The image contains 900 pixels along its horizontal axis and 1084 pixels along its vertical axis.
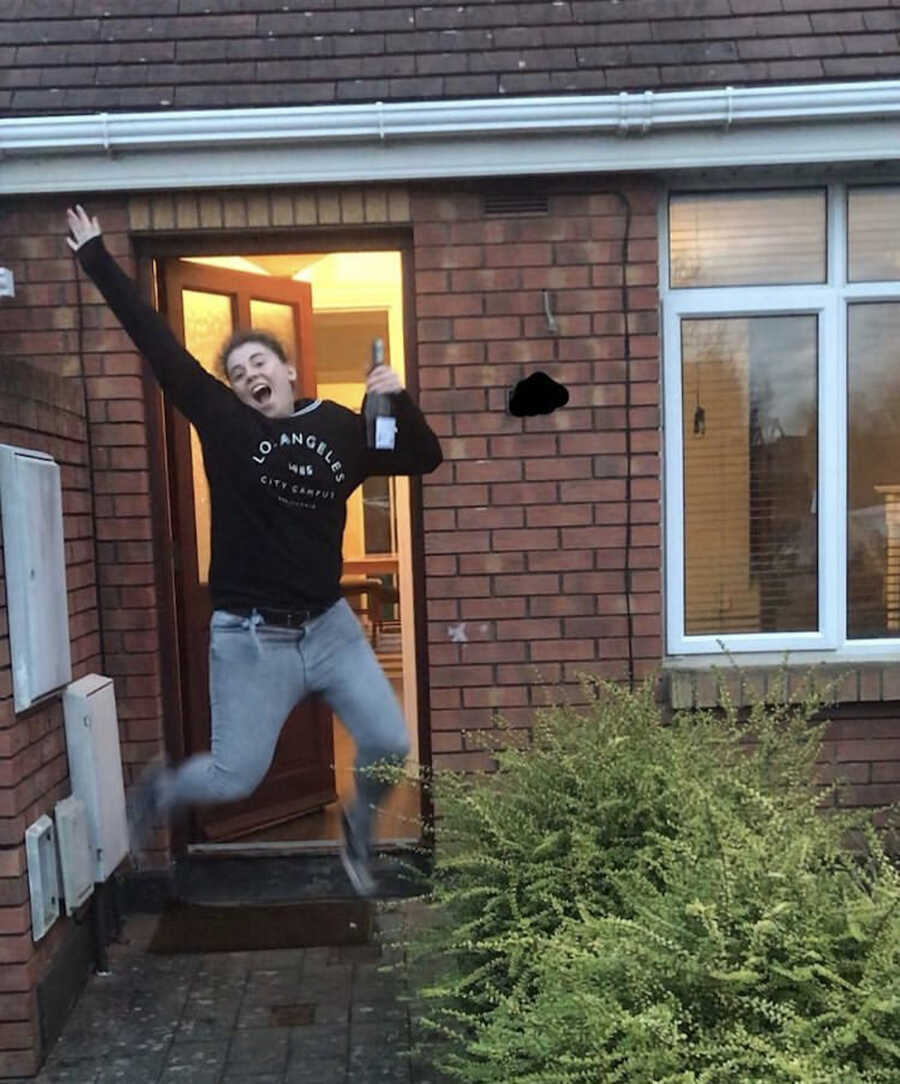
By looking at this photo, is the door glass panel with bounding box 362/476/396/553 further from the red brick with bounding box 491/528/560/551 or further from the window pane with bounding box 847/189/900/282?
the window pane with bounding box 847/189/900/282

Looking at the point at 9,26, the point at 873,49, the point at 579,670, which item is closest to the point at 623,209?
the point at 873,49

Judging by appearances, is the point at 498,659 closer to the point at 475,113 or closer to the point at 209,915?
the point at 209,915

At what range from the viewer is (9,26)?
3873 mm

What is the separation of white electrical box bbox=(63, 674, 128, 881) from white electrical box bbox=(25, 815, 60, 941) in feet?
0.75

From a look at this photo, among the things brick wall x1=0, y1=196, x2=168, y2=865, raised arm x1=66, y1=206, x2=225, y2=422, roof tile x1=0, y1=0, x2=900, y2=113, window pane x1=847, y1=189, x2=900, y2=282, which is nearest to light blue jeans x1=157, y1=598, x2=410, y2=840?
raised arm x1=66, y1=206, x2=225, y2=422

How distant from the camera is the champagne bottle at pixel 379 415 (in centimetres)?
296

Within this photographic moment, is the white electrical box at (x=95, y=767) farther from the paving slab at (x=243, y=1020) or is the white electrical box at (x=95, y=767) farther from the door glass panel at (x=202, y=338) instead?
the door glass panel at (x=202, y=338)

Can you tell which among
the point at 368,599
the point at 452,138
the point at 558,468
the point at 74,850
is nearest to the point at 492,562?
the point at 558,468

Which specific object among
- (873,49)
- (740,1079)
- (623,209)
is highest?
(873,49)

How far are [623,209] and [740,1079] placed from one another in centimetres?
303

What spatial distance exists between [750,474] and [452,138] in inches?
68.0

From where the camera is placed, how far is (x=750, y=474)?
407 cm

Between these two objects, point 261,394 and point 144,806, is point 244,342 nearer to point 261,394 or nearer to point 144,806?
point 261,394

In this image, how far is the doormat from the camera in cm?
375
